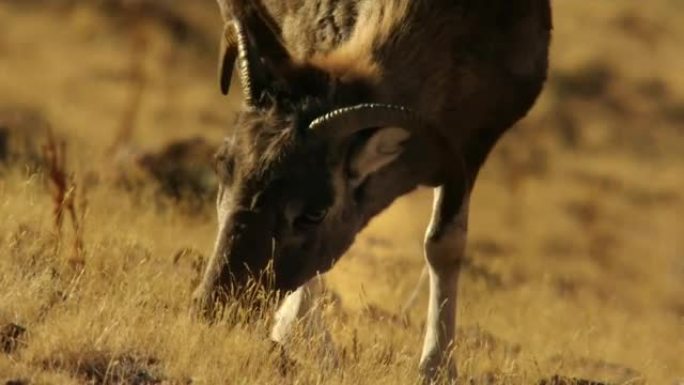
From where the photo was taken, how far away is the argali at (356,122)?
913cm

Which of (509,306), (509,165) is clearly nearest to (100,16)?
(509,165)

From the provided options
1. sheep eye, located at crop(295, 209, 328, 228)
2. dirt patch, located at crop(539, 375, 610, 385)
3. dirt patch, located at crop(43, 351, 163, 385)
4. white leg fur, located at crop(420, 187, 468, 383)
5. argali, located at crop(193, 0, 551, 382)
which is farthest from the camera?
white leg fur, located at crop(420, 187, 468, 383)

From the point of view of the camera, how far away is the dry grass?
888cm

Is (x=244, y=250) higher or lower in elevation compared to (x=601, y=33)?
higher

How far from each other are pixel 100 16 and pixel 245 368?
2658 centimetres

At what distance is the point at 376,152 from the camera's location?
9.55 meters

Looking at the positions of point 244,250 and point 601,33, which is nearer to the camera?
point 244,250

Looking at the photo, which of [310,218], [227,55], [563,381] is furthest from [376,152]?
[563,381]

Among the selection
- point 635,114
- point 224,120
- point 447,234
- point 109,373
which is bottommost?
point 635,114

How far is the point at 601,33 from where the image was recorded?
127 feet

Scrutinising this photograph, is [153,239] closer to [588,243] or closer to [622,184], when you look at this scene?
[588,243]

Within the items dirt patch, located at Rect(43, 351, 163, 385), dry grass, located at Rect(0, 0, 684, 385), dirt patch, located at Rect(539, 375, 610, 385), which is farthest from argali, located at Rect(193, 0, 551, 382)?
dirt patch, located at Rect(43, 351, 163, 385)

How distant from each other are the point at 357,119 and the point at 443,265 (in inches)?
71.6

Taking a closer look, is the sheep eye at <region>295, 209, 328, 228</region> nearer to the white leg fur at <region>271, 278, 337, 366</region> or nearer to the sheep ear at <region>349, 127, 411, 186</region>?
the sheep ear at <region>349, 127, 411, 186</region>
